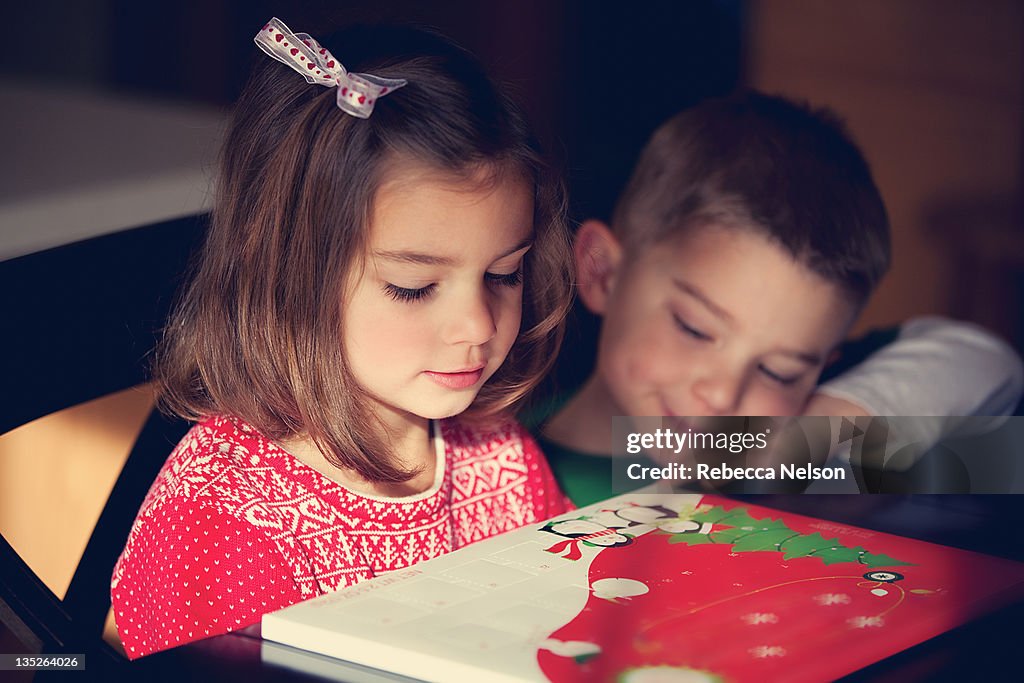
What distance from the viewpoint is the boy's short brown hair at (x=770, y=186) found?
113 cm

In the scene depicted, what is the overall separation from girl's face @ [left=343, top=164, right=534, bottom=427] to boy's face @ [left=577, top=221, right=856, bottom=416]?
1.27 feet

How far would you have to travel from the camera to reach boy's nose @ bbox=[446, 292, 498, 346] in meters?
0.75

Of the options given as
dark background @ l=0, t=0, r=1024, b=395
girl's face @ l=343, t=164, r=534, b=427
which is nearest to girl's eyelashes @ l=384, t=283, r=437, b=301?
girl's face @ l=343, t=164, r=534, b=427

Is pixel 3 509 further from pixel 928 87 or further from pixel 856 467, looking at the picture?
pixel 928 87

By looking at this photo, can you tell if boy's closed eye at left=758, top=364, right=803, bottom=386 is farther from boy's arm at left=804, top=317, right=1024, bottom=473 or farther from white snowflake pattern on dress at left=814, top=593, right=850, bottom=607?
white snowflake pattern on dress at left=814, top=593, right=850, bottom=607

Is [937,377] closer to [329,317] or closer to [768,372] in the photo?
[768,372]

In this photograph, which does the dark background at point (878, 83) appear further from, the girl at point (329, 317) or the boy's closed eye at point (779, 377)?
the girl at point (329, 317)

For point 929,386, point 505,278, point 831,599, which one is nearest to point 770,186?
point 929,386

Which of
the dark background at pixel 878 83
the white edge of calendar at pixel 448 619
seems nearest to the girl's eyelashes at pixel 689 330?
the white edge of calendar at pixel 448 619

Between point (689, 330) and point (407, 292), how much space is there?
1.51ft

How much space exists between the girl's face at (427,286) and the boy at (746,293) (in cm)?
35

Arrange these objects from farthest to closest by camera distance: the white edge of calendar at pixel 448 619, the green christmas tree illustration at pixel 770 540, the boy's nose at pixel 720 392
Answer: the boy's nose at pixel 720 392, the green christmas tree illustration at pixel 770 540, the white edge of calendar at pixel 448 619

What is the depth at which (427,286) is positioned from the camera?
2.47ft

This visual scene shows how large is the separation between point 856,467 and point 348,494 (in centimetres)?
43
